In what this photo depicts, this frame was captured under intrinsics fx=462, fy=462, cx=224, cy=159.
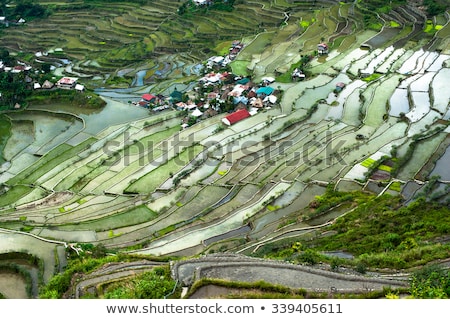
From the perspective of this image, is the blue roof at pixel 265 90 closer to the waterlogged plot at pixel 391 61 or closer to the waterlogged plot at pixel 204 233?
the waterlogged plot at pixel 391 61

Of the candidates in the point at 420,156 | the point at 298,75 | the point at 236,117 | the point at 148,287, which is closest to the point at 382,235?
the point at 420,156

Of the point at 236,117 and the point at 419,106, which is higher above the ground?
the point at 419,106

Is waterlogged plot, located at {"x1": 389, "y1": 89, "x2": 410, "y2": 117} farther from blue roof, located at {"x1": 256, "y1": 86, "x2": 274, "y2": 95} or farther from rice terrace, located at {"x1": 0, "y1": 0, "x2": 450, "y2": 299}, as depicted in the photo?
blue roof, located at {"x1": 256, "y1": 86, "x2": 274, "y2": 95}

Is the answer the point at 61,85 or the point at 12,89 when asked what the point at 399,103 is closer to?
the point at 61,85

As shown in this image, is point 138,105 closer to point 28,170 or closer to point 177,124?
point 177,124

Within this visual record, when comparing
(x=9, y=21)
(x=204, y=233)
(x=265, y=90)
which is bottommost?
(x=9, y=21)

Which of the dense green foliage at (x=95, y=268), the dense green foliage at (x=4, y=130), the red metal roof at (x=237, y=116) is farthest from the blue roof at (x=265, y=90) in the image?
the dense green foliage at (x=4, y=130)

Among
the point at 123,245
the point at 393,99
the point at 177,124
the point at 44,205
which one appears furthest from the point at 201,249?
the point at 393,99

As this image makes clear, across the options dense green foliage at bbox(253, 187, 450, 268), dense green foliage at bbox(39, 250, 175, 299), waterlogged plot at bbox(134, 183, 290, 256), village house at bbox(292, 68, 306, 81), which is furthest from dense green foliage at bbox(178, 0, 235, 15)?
dense green foliage at bbox(39, 250, 175, 299)
